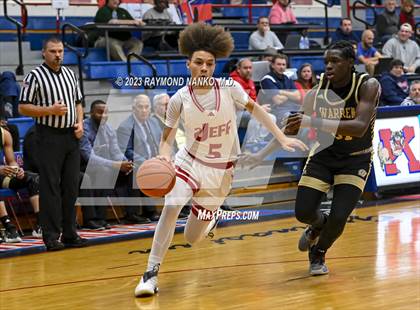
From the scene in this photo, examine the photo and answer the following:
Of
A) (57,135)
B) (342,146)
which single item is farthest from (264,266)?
(57,135)

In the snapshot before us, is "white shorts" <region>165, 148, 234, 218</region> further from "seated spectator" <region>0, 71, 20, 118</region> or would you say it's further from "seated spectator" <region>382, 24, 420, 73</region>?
"seated spectator" <region>382, 24, 420, 73</region>

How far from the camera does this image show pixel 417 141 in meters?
12.6

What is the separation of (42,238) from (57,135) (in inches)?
45.2

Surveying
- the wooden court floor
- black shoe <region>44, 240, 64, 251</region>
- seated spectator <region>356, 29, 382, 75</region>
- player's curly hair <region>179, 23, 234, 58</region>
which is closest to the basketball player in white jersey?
player's curly hair <region>179, 23, 234, 58</region>

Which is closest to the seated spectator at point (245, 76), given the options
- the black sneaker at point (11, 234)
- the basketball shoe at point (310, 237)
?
the black sneaker at point (11, 234)

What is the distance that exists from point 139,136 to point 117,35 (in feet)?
12.1

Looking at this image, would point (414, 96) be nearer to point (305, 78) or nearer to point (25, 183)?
point (305, 78)

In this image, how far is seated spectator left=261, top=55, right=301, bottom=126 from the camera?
12805 mm

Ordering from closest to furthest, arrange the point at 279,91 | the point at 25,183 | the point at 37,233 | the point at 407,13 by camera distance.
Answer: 1. the point at 25,183
2. the point at 37,233
3. the point at 279,91
4. the point at 407,13

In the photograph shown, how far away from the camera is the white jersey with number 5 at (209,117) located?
6.84m

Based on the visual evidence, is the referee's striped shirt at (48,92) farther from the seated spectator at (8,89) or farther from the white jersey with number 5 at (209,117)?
the white jersey with number 5 at (209,117)

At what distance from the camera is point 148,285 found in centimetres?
663

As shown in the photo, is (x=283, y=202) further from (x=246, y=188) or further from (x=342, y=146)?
(x=342, y=146)

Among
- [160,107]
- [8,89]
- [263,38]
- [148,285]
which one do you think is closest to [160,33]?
[263,38]
